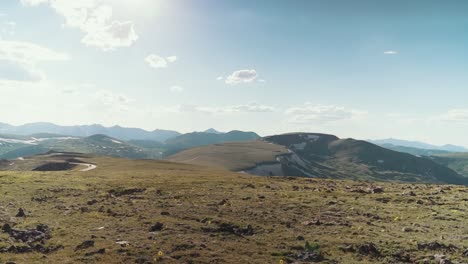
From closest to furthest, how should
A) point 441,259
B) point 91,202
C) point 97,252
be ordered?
point 441,259 < point 97,252 < point 91,202

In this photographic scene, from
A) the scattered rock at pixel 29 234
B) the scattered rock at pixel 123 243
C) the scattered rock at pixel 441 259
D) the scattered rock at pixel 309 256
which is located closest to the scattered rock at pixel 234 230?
the scattered rock at pixel 309 256

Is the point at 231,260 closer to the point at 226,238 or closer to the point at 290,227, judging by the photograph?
the point at 226,238

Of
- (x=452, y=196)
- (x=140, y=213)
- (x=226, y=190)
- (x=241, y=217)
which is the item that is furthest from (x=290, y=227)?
(x=452, y=196)

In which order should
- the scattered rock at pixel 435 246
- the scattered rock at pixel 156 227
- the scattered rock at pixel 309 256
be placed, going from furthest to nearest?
the scattered rock at pixel 156 227 → the scattered rock at pixel 435 246 → the scattered rock at pixel 309 256

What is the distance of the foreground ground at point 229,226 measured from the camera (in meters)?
27.0

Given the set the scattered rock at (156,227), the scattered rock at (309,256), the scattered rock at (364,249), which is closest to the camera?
the scattered rock at (309,256)

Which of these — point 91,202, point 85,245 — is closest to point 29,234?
point 85,245

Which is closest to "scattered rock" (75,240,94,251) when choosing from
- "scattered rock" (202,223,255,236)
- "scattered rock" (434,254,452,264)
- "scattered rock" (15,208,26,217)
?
"scattered rock" (202,223,255,236)

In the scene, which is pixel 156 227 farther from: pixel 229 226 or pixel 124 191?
pixel 124 191

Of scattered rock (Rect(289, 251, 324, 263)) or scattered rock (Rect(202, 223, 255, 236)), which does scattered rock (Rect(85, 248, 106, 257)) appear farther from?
scattered rock (Rect(289, 251, 324, 263))

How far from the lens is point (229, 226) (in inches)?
1355

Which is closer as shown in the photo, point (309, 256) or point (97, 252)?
point (97, 252)

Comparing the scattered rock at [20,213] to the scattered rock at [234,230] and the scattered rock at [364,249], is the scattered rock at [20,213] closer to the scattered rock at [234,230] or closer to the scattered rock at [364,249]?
the scattered rock at [234,230]

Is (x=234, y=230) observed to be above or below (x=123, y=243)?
above
